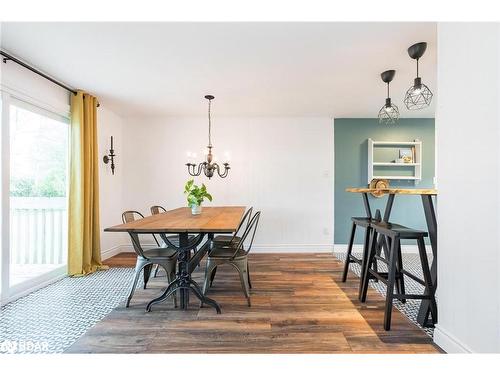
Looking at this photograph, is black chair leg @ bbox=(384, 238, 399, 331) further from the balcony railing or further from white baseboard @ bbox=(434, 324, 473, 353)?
the balcony railing

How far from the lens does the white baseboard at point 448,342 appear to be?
1.53m

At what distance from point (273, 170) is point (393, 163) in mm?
1965

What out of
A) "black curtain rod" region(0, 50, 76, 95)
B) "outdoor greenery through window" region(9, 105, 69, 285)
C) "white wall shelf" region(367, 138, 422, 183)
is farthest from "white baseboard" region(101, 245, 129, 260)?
"white wall shelf" region(367, 138, 422, 183)

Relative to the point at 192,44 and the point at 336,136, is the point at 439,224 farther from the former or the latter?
the point at 336,136

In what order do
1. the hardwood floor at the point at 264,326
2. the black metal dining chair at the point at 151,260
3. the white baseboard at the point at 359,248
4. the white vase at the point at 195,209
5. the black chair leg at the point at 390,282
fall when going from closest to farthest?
the hardwood floor at the point at 264,326, the black chair leg at the point at 390,282, the black metal dining chair at the point at 151,260, the white vase at the point at 195,209, the white baseboard at the point at 359,248

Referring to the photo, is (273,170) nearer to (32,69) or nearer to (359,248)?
(359,248)

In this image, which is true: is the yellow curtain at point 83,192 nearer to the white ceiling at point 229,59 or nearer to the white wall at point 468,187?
the white ceiling at point 229,59

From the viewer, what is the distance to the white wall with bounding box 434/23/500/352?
1.34 m

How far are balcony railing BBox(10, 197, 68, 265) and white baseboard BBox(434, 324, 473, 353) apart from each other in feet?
12.5

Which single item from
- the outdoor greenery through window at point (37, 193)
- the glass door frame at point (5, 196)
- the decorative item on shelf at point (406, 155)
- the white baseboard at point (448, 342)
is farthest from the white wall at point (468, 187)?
the outdoor greenery through window at point (37, 193)

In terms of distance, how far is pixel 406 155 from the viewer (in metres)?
4.29

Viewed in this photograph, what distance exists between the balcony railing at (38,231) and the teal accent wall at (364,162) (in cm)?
402

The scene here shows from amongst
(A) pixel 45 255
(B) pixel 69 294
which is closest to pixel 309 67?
(B) pixel 69 294

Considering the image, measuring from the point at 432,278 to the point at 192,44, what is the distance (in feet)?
8.80
